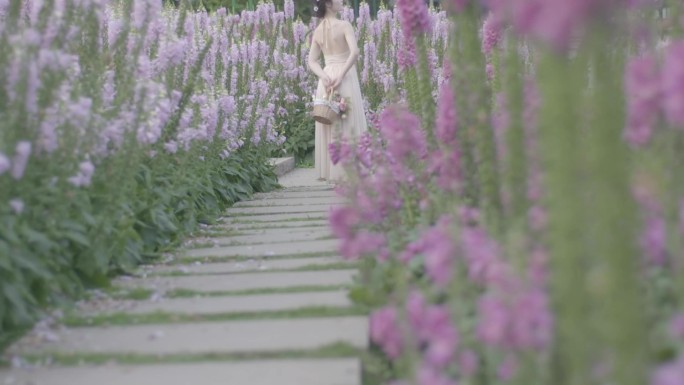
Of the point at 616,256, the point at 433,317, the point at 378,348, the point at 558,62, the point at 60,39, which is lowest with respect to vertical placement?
the point at 378,348

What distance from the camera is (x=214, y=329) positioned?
356cm

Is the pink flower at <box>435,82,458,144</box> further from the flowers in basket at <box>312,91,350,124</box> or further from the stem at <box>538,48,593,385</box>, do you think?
the flowers in basket at <box>312,91,350,124</box>

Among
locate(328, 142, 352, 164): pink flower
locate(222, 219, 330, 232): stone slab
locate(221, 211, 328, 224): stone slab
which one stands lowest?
locate(222, 219, 330, 232): stone slab

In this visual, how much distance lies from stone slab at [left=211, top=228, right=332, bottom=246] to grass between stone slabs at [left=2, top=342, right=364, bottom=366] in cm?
238

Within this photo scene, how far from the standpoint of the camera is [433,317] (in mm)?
1926

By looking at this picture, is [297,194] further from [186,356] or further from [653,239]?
[653,239]

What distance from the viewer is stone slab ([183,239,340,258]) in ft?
17.1

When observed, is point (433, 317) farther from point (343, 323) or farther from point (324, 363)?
point (343, 323)

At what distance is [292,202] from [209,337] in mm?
4462

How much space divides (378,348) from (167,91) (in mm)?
2583

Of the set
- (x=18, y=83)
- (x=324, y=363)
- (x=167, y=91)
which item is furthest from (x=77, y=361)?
(x=167, y=91)

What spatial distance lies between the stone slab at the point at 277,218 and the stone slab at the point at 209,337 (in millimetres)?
3044

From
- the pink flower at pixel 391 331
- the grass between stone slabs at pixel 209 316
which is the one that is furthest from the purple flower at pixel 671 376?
the grass between stone slabs at pixel 209 316

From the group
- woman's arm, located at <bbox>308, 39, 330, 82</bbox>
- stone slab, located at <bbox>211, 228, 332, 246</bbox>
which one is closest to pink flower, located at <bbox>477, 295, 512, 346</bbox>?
stone slab, located at <bbox>211, 228, 332, 246</bbox>
